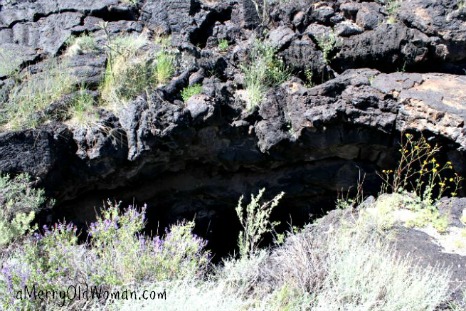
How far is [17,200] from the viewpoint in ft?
15.1

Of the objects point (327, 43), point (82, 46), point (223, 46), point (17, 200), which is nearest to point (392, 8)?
point (327, 43)

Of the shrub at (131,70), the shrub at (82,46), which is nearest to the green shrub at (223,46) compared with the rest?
the shrub at (131,70)

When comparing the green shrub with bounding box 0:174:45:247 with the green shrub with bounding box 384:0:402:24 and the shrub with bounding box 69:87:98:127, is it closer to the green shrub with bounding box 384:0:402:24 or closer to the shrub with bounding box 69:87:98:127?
the shrub with bounding box 69:87:98:127

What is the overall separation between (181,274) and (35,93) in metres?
2.87

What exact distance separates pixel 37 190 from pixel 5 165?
1.26 feet

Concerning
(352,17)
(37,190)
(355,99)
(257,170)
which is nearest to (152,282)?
(37,190)

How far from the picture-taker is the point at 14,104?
509cm

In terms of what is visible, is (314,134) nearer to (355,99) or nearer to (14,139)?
(355,99)

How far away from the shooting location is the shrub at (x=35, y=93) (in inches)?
198

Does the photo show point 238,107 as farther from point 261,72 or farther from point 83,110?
point 83,110

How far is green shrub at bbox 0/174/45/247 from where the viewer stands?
420cm

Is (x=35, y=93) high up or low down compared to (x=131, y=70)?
down

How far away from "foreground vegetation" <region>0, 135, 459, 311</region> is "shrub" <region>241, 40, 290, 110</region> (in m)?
2.01

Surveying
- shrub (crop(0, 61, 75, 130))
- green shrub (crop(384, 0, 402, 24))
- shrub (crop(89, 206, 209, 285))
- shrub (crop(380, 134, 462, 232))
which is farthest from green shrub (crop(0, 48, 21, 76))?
green shrub (crop(384, 0, 402, 24))
